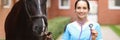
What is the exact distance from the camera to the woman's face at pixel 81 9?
339 centimetres

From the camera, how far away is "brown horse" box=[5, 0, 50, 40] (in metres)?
3.79

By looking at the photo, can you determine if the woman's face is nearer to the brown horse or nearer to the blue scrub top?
the blue scrub top

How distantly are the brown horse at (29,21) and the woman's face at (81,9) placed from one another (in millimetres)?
483

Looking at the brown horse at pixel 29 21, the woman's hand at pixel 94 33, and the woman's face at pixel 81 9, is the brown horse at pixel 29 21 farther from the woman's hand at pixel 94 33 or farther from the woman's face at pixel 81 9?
the woman's hand at pixel 94 33

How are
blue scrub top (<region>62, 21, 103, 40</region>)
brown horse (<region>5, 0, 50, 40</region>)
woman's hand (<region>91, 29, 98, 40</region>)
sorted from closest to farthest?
woman's hand (<region>91, 29, 98, 40</region>)
blue scrub top (<region>62, 21, 103, 40</region>)
brown horse (<region>5, 0, 50, 40</region>)

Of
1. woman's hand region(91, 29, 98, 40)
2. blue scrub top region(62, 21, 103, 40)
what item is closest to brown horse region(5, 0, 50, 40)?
blue scrub top region(62, 21, 103, 40)

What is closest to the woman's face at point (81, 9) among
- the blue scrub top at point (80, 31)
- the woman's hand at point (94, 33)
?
the blue scrub top at point (80, 31)

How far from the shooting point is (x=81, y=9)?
11.2 ft

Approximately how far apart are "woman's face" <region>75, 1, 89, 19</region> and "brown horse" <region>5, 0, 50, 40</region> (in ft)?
1.59

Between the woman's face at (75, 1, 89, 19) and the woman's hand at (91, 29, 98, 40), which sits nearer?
the woman's hand at (91, 29, 98, 40)

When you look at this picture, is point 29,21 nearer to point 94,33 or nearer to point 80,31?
point 80,31

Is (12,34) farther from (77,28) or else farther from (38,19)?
(77,28)

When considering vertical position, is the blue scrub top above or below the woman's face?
below

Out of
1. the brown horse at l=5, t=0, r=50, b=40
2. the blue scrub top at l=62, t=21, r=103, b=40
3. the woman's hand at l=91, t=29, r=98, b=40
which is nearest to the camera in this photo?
the woman's hand at l=91, t=29, r=98, b=40
